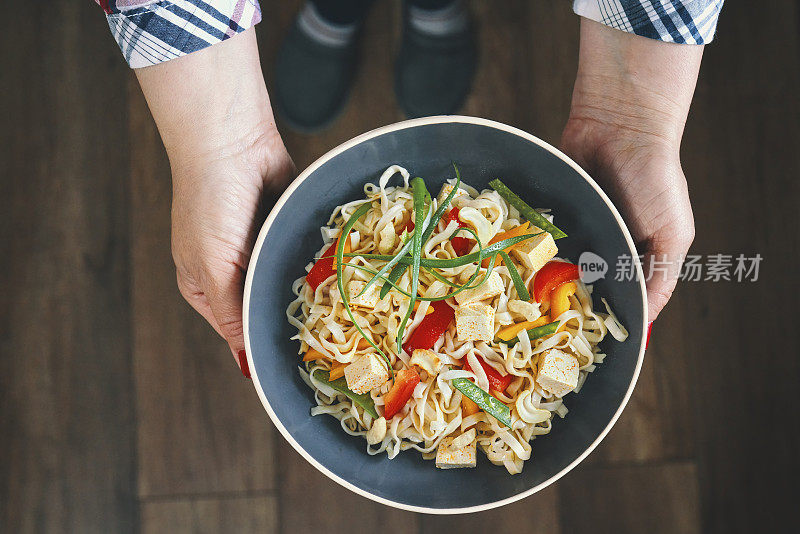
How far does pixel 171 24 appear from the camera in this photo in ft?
3.15

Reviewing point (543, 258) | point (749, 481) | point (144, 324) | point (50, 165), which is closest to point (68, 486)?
point (144, 324)

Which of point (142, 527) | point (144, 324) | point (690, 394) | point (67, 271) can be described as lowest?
point (142, 527)

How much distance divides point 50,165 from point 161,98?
0.79 meters

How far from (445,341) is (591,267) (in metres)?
0.25

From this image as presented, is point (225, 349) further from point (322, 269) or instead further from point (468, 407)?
point (468, 407)

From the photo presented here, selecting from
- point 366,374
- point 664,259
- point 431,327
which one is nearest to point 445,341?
point 431,327

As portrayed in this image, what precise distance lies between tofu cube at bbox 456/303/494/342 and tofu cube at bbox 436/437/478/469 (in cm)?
17

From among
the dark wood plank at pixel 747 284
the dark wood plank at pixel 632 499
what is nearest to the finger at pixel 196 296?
the dark wood plank at pixel 632 499

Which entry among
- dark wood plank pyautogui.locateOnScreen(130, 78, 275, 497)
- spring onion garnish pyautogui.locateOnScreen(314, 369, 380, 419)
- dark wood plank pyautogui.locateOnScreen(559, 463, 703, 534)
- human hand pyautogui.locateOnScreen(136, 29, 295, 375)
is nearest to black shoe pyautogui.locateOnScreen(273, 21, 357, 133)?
dark wood plank pyautogui.locateOnScreen(130, 78, 275, 497)

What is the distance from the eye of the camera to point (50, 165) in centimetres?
169

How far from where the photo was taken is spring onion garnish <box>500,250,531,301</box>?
1033mm

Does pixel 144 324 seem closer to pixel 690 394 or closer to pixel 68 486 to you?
pixel 68 486

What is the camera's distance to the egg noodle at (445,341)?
3.42 ft

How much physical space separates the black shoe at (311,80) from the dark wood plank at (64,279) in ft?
1.28
